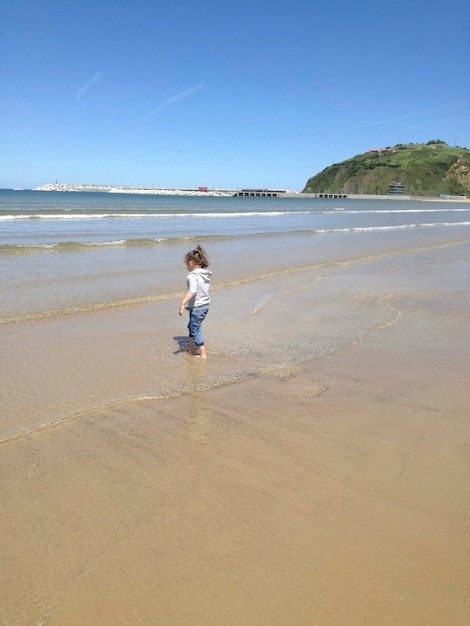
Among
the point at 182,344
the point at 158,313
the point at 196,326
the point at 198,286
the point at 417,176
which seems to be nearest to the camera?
the point at 196,326

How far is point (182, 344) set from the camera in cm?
689

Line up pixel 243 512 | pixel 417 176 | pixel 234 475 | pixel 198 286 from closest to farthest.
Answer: pixel 243 512
pixel 234 475
pixel 198 286
pixel 417 176

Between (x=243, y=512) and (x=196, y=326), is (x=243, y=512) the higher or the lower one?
the lower one

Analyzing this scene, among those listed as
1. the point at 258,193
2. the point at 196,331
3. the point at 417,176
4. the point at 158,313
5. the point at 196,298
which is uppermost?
the point at 417,176

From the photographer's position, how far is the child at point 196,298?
6.33 metres

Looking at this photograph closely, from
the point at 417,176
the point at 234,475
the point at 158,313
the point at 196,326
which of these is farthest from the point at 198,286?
the point at 417,176

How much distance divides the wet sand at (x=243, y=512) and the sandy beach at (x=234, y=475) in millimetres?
11

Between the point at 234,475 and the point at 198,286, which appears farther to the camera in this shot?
the point at 198,286

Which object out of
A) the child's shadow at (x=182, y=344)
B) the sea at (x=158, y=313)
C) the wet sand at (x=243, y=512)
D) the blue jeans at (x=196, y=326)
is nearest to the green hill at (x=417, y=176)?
the sea at (x=158, y=313)

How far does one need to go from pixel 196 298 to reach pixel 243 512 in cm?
375

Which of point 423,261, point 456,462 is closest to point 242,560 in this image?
point 456,462

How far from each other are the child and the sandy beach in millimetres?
258

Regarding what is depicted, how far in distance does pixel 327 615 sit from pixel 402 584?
18.4 inches

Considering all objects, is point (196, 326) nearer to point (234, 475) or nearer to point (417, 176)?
point (234, 475)
